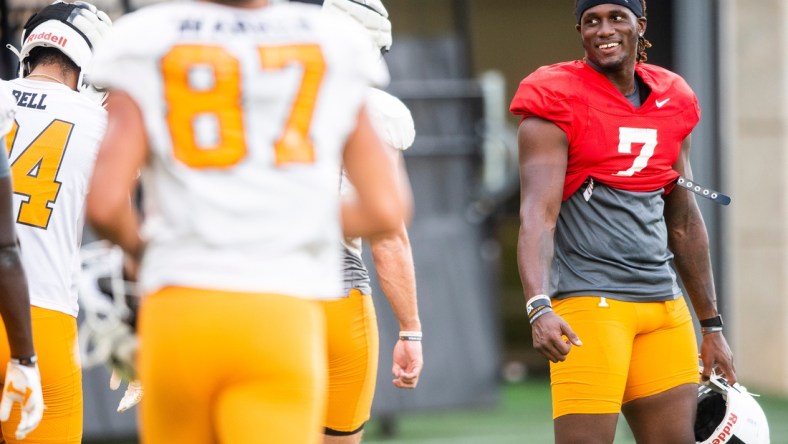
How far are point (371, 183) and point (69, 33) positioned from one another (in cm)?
196

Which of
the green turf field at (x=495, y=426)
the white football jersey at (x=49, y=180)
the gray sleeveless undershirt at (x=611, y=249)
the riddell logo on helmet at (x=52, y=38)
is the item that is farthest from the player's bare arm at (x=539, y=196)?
the green turf field at (x=495, y=426)

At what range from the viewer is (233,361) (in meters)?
2.75

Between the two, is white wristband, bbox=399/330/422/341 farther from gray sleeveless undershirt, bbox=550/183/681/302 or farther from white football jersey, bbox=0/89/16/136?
white football jersey, bbox=0/89/16/136

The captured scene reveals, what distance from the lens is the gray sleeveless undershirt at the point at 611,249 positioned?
4.59 m

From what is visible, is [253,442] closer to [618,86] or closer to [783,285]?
[618,86]

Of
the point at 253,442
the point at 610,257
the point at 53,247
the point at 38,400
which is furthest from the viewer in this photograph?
the point at 610,257

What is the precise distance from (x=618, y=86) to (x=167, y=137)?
231 centimetres

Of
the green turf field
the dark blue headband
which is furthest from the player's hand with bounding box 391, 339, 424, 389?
the green turf field

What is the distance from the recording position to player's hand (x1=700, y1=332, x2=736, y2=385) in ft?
16.2

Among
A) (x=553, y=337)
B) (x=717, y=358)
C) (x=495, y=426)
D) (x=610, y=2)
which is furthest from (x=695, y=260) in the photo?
(x=495, y=426)

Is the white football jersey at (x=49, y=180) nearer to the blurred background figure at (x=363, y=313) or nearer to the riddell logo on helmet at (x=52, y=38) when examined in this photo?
the riddell logo on helmet at (x=52, y=38)

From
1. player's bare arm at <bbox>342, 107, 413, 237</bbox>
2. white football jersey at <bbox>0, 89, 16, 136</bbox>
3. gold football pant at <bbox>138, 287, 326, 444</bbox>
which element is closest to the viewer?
gold football pant at <bbox>138, 287, 326, 444</bbox>

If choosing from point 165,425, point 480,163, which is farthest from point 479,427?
point 165,425

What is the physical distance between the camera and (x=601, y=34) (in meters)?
4.63
